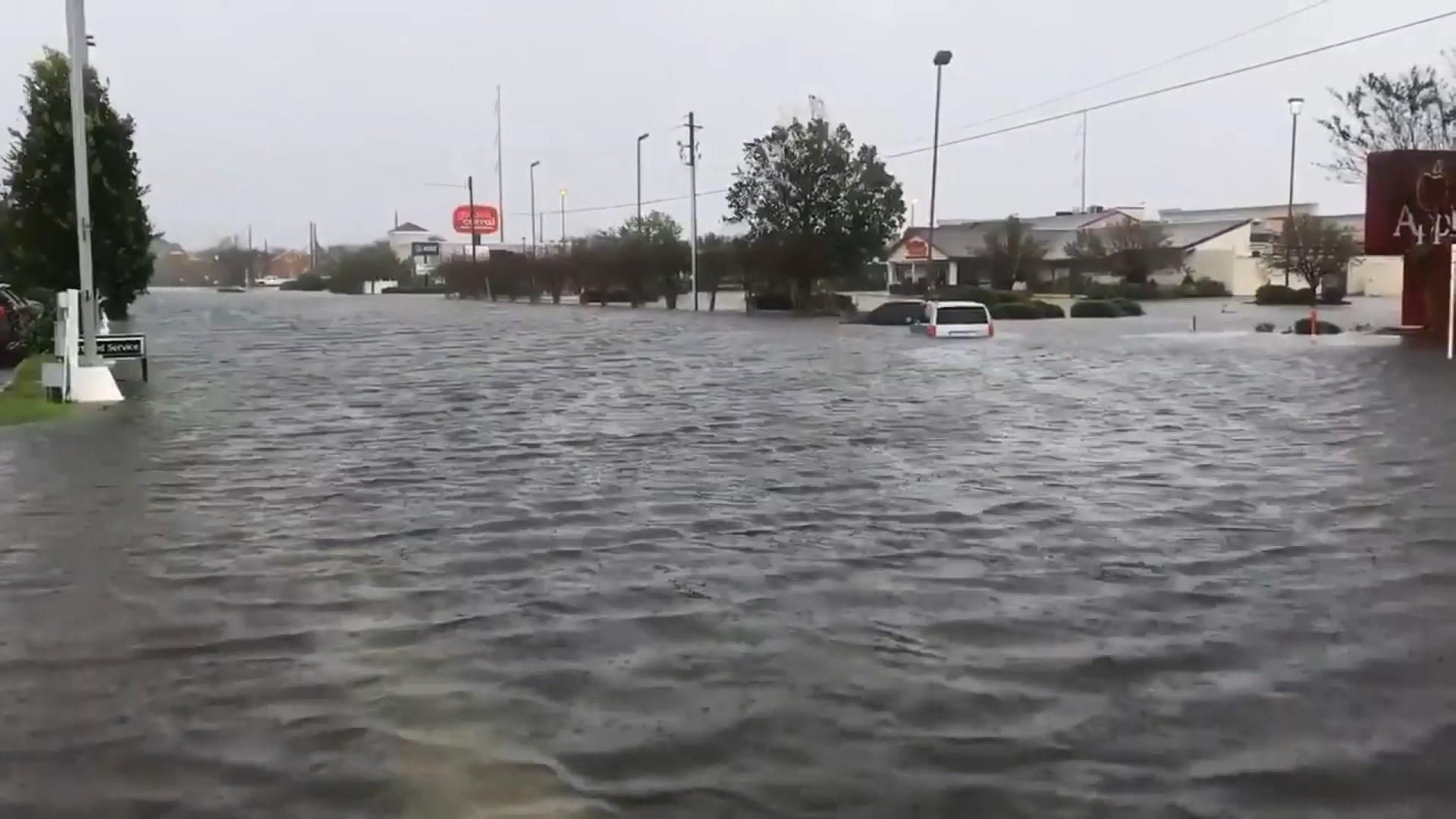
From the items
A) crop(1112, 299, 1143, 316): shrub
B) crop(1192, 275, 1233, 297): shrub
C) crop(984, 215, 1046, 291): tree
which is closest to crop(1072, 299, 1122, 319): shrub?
crop(1112, 299, 1143, 316): shrub

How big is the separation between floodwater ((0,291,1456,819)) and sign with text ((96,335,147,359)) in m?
2.61

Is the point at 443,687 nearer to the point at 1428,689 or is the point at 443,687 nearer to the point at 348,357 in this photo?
the point at 1428,689

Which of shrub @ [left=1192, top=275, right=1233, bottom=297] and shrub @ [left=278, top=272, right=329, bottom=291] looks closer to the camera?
shrub @ [left=1192, top=275, right=1233, bottom=297]

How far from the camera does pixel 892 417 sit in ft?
65.8

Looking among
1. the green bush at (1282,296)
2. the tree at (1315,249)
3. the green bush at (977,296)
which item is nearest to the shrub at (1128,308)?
the green bush at (977,296)

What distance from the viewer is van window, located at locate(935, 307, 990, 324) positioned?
145 ft

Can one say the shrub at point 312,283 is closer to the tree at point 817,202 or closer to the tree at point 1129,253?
the tree at point 1129,253

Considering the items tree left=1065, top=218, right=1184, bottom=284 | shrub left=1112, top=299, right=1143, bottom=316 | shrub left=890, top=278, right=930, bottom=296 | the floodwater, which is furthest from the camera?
tree left=1065, top=218, right=1184, bottom=284

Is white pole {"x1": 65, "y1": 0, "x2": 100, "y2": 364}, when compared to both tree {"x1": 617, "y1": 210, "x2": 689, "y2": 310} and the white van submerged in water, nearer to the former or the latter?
the white van submerged in water

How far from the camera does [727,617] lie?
8586 millimetres

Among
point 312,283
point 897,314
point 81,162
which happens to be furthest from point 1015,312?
point 312,283

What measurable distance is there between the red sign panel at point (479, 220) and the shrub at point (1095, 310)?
89.2 meters

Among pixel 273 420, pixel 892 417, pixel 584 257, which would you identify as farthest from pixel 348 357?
pixel 584 257

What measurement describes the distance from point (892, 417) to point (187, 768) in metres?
14.8
